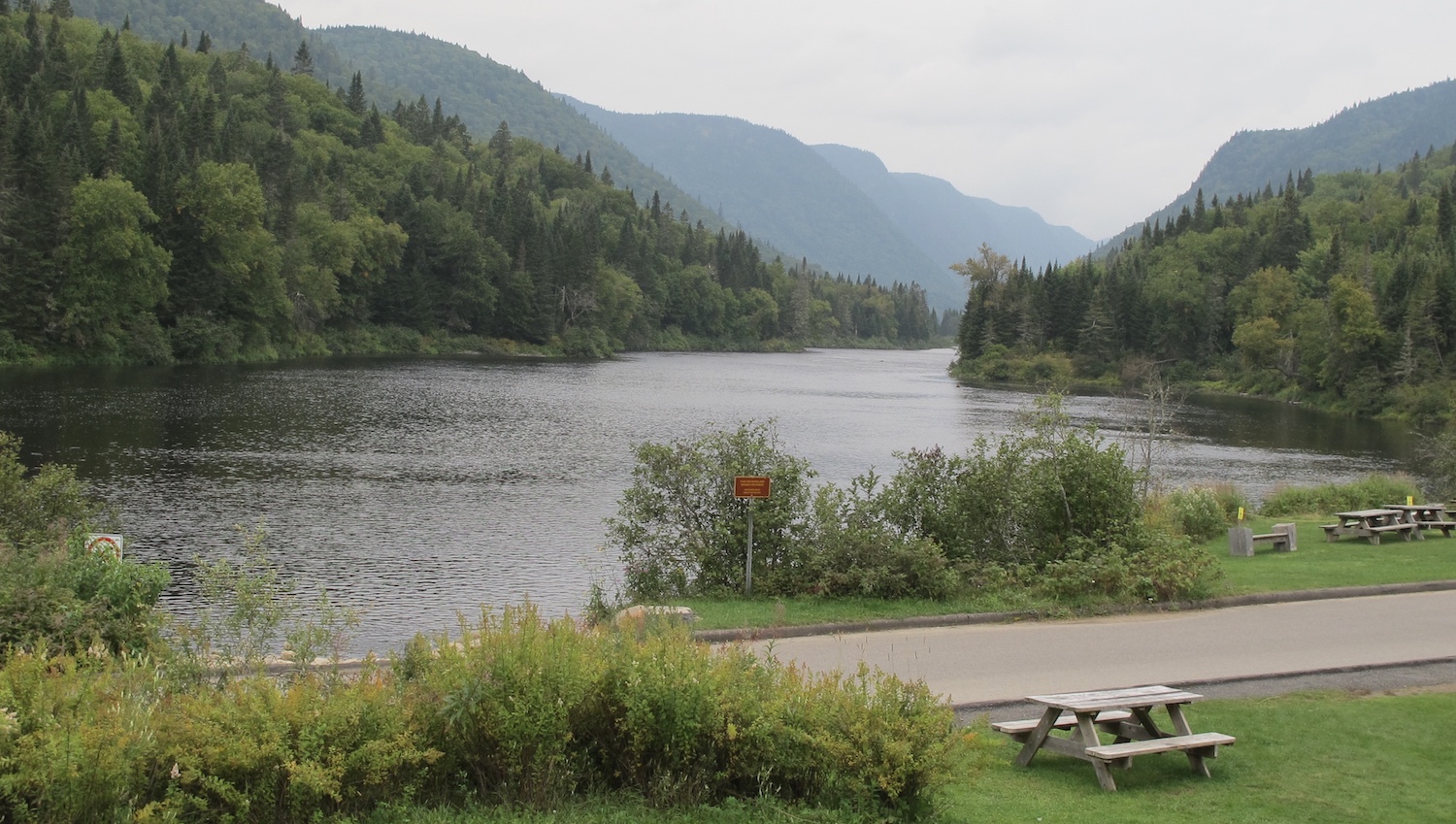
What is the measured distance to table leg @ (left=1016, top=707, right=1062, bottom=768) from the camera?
928cm

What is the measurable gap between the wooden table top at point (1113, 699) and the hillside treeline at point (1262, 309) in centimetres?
6932

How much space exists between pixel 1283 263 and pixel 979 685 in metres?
131

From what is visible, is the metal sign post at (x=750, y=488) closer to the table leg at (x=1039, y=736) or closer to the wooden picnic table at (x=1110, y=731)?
the wooden picnic table at (x=1110, y=731)

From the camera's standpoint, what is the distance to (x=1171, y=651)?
13742mm

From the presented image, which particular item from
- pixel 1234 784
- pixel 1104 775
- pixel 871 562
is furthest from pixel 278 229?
pixel 1234 784

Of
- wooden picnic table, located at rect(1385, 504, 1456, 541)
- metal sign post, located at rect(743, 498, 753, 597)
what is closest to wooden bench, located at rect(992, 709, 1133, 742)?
metal sign post, located at rect(743, 498, 753, 597)

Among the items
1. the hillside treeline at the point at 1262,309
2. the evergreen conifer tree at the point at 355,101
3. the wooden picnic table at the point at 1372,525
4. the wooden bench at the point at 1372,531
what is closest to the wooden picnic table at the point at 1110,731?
the wooden bench at the point at 1372,531

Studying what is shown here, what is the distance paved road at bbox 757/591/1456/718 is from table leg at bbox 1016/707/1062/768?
1.51 meters

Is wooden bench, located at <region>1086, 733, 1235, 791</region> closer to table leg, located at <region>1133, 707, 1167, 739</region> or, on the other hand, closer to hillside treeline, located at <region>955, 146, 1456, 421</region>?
table leg, located at <region>1133, 707, 1167, 739</region>

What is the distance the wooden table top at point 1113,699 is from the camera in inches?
356

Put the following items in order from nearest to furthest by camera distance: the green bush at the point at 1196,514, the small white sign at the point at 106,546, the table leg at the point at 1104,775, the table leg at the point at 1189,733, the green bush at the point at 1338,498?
the table leg at the point at 1104,775 → the table leg at the point at 1189,733 → the small white sign at the point at 106,546 → the green bush at the point at 1196,514 → the green bush at the point at 1338,498

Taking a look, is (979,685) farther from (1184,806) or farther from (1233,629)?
(1233,629)

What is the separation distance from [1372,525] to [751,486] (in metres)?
15.1

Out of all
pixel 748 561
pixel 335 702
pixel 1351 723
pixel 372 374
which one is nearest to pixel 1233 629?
pixel 1351 723
